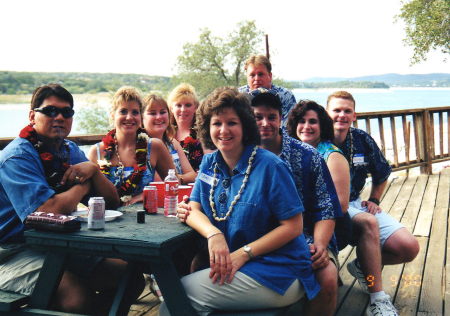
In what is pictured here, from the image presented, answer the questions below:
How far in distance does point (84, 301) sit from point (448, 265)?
279cm

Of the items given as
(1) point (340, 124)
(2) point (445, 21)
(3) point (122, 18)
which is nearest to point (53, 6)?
A: (3) point (122, 18)

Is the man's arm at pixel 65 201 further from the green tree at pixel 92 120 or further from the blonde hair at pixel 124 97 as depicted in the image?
the green tree at pixel 92 120

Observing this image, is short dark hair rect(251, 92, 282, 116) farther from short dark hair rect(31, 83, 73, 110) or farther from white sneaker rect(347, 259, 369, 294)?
white sneaker rect(347, 259, 369, 294)

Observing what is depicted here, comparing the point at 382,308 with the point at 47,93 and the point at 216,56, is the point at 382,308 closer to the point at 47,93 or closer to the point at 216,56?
the point at 47,93

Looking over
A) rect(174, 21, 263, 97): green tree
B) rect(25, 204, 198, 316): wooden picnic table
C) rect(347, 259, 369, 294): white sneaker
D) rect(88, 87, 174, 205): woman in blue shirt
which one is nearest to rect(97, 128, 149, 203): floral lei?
rect(88, 87, 174, 205): woman in blue shirt

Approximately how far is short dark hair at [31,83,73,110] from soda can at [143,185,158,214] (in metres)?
0.62

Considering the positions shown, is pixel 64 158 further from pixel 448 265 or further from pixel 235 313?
pixel 448 265

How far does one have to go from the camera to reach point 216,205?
2.12 m

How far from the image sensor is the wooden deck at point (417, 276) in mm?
2977

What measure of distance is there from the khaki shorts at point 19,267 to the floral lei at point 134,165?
726 mm

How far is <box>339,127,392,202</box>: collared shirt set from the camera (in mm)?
3195

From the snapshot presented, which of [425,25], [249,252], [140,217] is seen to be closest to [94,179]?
[140,217]

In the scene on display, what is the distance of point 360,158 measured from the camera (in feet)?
10.4

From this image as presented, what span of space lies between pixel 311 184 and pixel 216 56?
94.8 feet
